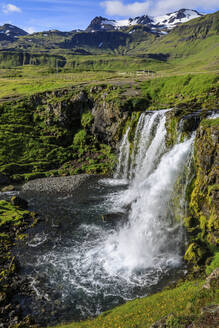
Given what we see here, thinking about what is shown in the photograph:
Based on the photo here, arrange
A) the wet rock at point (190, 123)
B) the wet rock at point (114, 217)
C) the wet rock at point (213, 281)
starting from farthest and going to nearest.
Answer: the wet rock at point (190, 123)
the wet rock at point (114, 217)
the wet rock at point (213, 281)

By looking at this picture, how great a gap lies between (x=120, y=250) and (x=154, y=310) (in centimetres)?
1540

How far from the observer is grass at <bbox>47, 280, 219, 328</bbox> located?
55.2 ft

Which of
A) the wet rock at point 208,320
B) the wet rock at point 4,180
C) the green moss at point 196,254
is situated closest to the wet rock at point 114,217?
the green moss at point 196,254

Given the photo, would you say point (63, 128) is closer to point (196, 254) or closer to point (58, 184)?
point (58, 184)

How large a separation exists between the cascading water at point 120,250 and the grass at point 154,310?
3750mm

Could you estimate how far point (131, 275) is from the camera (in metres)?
30.0

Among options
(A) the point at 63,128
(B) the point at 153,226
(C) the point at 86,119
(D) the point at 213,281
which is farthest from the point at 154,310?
(A) the point at 63,128

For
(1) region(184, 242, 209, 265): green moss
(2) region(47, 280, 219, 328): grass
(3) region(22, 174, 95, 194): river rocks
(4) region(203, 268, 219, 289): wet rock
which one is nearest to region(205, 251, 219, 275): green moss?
(1) region(184, 242, 209, 265): green moss

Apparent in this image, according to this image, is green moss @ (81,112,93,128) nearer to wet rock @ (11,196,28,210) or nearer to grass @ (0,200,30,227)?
wet rock @ (11,196,28,210)

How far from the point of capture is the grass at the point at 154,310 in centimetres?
1681

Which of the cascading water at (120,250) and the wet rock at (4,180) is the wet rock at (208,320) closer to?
the cascading water at (120,250)

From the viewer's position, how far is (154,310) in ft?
64.3

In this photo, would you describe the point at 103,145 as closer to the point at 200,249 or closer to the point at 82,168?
the point at 82,168

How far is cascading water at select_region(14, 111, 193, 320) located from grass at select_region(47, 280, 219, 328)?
12.3 ft
